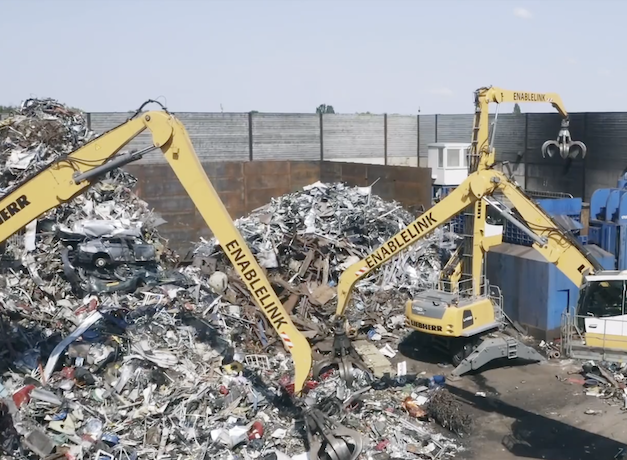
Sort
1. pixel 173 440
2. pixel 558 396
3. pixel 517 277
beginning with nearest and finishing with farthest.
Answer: pixel 173 440, pixel 558 396, pixel 517 277

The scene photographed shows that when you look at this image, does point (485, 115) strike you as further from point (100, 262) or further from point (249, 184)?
point (249, 184)

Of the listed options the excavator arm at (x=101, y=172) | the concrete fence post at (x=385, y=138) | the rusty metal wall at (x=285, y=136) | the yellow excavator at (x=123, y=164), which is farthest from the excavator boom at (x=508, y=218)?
the concrete fence post at (x=385, y=138)

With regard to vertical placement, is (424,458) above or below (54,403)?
below

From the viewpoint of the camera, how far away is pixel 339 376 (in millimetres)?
14141

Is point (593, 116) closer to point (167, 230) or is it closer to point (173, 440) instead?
point (167, 230)

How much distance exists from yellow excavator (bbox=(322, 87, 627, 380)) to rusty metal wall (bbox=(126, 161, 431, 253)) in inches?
266

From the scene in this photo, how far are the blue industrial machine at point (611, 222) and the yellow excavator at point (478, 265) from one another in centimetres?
224

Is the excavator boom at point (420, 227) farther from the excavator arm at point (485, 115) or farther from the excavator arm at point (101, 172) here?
the excavator arm at point (101, 172)

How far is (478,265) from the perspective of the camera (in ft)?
50.9

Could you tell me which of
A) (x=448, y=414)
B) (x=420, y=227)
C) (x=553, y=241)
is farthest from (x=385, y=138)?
(x=448, y=414)

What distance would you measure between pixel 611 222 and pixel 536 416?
6940 mm

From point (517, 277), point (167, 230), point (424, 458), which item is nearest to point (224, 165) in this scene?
point (167, 230)

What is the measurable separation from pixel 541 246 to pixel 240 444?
6.81 metres

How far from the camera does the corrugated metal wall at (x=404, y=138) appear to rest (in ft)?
76.5
